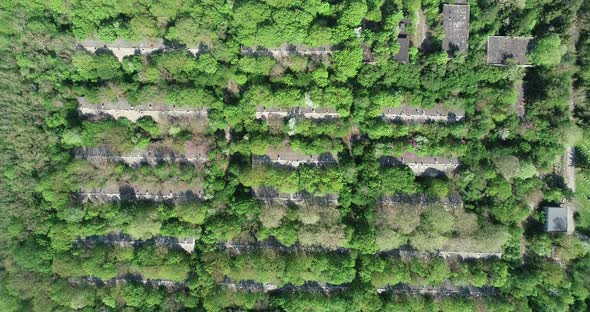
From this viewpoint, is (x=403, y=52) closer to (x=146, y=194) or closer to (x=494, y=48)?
(x=494, y=48)

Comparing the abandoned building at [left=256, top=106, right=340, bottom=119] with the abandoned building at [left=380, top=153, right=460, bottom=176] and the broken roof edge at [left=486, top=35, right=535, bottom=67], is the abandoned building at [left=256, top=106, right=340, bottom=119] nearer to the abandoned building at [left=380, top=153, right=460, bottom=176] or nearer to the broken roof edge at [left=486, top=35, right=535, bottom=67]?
the abandoned building at [left=380, top=153, right=460, bottom=176]

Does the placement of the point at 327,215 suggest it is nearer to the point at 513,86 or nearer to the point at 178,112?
the point at 178,112

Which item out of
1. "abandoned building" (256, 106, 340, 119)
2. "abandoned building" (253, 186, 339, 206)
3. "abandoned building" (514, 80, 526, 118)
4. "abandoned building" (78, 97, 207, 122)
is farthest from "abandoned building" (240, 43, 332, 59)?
"abandoned building" (514, 80, 526, 118)

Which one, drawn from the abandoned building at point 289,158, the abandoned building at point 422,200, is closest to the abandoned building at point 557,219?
the abandoned building at point 422,200

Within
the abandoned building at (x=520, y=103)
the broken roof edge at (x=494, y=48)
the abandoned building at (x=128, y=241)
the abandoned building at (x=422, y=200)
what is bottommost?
the abandoned building at (x=128, y=241)

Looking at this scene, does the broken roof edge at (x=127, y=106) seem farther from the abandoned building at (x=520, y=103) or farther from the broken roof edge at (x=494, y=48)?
the abandoned building at (x=520, y=103)
